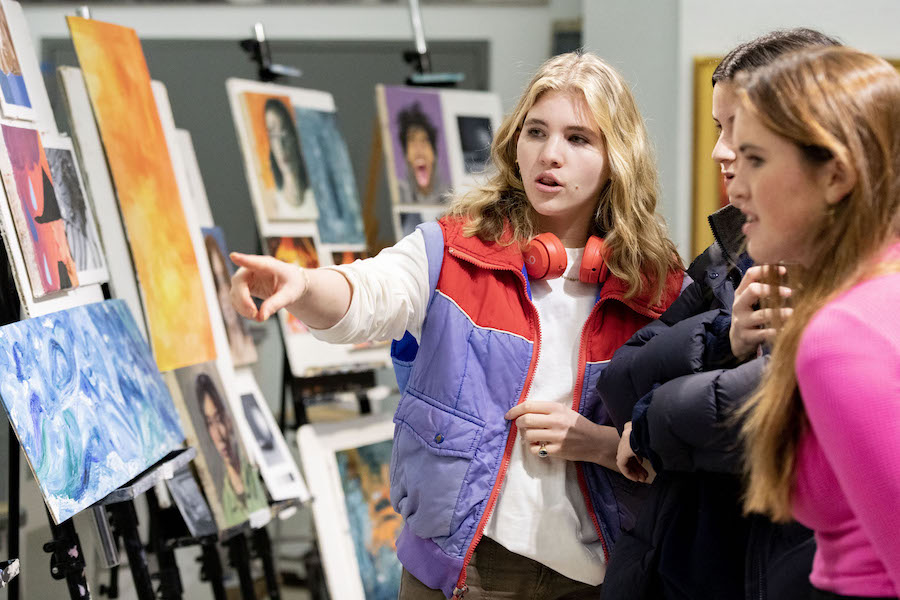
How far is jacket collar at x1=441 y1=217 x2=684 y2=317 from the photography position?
1.56 metres

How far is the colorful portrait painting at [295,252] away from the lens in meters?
2.91

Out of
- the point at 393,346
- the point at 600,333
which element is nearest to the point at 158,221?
the point at 393,346

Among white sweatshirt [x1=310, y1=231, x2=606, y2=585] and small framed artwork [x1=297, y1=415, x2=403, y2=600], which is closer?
white sweatshirt [x1=310, y1=231, x2=606, y2=585]

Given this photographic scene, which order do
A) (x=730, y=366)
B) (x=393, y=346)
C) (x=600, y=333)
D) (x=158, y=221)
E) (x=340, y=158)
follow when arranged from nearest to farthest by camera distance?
(x=730, y=366), (x=600, y=333), (x=393, y=346), (x=158, y=221), (x=340, y=158)

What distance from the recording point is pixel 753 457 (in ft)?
3.17

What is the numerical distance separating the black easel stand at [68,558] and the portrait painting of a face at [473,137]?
2.18 metres

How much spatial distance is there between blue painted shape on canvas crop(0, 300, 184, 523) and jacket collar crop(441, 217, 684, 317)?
776mm

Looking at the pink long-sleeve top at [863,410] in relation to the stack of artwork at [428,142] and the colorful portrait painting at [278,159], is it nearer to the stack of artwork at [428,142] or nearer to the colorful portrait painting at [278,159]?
the colorful portrait painting at [278,159]

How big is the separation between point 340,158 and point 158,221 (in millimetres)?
1014

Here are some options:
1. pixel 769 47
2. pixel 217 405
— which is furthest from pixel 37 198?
pixel 769 47

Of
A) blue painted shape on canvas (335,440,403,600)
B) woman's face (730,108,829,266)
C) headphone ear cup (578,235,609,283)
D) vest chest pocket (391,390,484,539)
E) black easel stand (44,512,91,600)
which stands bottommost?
blue painted shape on canvas (335,440,403,600)

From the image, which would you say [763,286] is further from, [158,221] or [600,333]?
[158,221]

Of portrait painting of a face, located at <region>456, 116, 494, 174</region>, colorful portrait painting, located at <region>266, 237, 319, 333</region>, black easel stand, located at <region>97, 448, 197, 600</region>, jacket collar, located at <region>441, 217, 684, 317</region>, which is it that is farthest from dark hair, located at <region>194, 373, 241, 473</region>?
portrait painting of a face, located at <region>456, 116, 494, 174</region>

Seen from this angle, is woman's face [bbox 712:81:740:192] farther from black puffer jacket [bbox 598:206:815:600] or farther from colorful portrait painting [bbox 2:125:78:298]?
colorful portrait painting [bbox 2:125:78:298]
